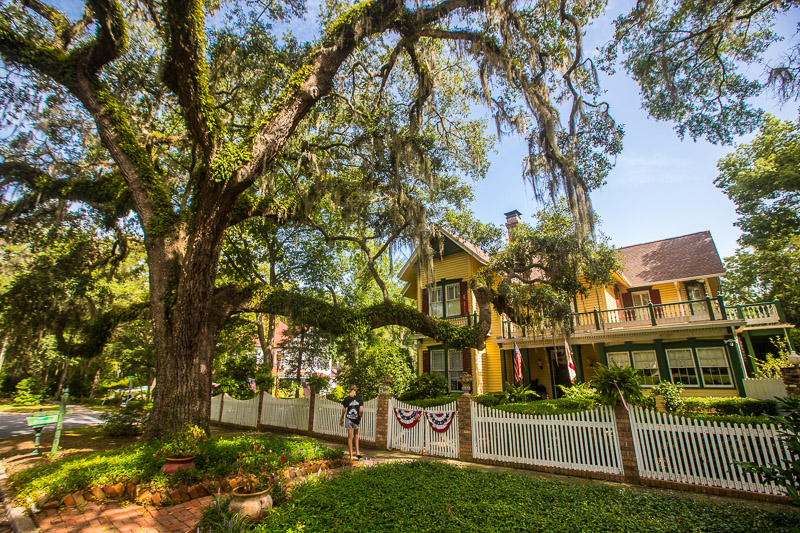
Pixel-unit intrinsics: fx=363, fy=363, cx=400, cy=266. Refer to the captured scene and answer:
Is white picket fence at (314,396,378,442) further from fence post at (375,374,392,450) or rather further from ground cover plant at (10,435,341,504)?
ground cover plant at (10,435,341,504)

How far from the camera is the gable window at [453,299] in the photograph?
56.3ft

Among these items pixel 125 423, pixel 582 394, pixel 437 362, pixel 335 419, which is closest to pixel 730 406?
pixel 582 394

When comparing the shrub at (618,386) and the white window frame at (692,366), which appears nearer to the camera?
the shrub at (618,386)

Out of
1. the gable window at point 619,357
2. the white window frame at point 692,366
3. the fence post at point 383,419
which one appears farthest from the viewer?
the gable window at point 619,357

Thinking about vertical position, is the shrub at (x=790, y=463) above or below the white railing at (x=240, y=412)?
above

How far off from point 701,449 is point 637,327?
29.4ft

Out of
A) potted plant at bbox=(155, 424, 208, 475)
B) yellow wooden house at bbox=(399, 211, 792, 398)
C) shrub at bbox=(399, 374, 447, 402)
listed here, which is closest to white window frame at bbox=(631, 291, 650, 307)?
yellow wooden house at bbox=(399, 211, 792, 398)

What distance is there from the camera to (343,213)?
37.2ft

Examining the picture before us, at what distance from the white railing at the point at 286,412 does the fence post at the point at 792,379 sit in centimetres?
1329

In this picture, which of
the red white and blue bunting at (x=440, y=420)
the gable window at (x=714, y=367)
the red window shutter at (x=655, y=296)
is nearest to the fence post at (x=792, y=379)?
the gable window at (x=714, y=367)

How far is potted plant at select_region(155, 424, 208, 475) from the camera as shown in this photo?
19.2 feet

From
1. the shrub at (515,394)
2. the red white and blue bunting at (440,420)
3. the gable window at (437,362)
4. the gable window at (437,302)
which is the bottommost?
the red white and blue bunting at (440,420)

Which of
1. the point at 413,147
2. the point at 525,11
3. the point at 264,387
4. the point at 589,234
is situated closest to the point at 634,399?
the point at 589,234

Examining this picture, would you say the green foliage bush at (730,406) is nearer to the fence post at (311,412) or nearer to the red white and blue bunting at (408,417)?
the red white and blue bunting at (408,417)
